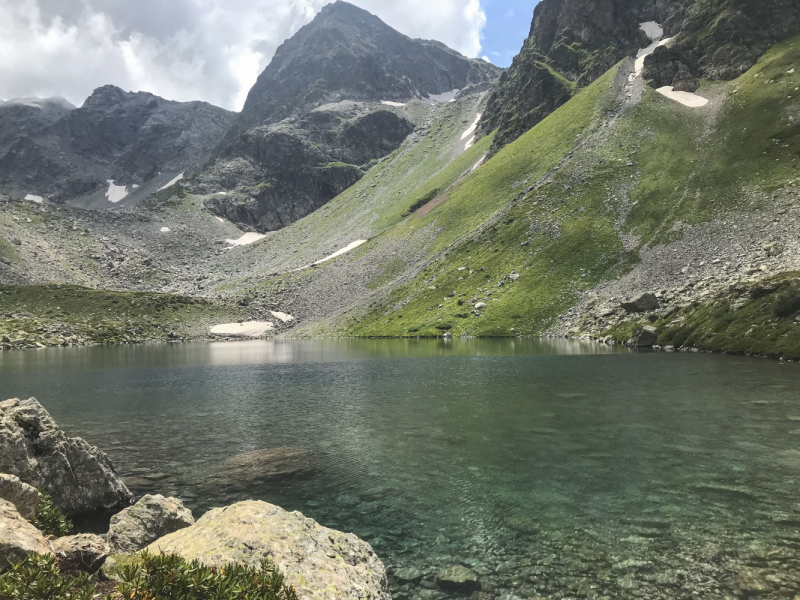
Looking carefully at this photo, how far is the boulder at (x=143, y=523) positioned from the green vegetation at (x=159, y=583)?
4.48 meters

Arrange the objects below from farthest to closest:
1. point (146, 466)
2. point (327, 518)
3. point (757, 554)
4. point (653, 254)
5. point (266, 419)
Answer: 1. point (653, 254)
2. point (266, 419)
3. point (146, 466)
4. point (327, 518)
5. point (757, 554)

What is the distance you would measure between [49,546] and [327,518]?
343 inches

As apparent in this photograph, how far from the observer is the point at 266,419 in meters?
32.1

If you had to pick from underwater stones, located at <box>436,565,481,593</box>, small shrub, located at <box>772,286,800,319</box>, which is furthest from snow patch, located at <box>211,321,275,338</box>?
underwater stones, located at <box>436,565,481,593</box>

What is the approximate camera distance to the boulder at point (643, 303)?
78250 millimetres

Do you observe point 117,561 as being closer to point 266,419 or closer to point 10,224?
point 266,419

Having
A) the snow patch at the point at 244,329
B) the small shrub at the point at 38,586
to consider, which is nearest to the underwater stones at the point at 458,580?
the small shrub at the point at 38,586

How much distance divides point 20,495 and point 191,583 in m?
9.40

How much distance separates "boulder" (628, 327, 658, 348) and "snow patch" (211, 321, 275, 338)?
108 m

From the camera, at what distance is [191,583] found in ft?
21.4

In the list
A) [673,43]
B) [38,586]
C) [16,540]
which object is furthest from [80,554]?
[673,43]

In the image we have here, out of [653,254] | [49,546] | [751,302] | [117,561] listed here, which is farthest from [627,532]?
[653,254]

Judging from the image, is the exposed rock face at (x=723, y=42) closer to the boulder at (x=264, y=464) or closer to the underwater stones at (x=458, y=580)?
the boulder at (x=264, y=464)

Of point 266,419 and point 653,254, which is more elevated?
point 653,254
